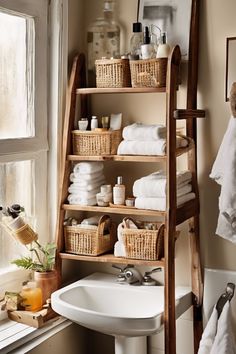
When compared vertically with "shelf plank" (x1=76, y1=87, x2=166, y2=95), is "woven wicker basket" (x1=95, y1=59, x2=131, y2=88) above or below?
above

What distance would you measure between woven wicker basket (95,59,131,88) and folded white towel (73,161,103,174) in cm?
35

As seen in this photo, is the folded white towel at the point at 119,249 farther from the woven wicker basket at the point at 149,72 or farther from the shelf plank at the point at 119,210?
the woven wicker basket at the point at 149,72

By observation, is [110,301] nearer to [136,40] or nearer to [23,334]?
[23,334]

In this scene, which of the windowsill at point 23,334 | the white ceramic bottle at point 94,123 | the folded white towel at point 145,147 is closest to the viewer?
the windowsill at point 23,334

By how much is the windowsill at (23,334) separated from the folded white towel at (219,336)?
0.62 metres

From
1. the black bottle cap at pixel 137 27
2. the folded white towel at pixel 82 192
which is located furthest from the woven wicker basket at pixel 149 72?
the folded white towel at pixel 82 192

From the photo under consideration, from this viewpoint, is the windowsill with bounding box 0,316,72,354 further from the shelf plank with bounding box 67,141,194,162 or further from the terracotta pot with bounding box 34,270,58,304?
the shelf plank with bounding box 67,141,194,162

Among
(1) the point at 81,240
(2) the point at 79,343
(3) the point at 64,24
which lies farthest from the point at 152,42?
(2) the point at 79,343

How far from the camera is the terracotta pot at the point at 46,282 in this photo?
8.41 feet

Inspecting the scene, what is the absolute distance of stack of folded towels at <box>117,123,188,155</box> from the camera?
2.43m

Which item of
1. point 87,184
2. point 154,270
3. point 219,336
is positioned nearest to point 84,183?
point 87,184

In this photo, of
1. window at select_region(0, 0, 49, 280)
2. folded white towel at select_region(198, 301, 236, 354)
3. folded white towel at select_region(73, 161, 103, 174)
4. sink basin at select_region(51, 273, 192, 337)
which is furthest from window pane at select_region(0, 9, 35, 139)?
folded white towel at select_region(198, 301, 236, 354)

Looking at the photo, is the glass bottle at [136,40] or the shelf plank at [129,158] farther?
the glass bottle at [136,40]

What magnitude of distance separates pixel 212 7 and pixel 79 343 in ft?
5.37
